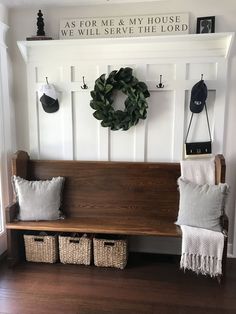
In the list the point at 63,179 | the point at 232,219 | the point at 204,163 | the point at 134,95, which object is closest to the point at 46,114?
the point at 63,179

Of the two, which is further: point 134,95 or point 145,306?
point 134,95

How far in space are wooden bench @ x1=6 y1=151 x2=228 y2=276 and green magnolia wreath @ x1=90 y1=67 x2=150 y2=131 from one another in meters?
0.39

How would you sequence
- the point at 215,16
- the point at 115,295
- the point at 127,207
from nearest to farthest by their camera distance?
the point at 115,295 → the point at 215,16 → the point at 127,207

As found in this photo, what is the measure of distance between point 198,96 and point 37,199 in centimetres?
162

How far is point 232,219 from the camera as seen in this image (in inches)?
104

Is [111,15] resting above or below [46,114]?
above

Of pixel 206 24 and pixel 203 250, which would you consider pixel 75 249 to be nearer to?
pixel 203 250

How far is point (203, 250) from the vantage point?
2189 millimetres

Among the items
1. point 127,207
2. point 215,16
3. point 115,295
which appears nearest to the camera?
point 115,295

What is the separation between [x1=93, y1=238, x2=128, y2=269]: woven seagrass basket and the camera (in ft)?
8.01

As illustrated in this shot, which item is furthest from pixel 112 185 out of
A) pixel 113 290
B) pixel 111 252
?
pixel 113 290

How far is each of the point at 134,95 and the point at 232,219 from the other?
1.43 m

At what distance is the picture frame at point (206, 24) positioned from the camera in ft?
7.88

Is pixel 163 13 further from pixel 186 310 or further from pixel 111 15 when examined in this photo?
pixel 186 310
